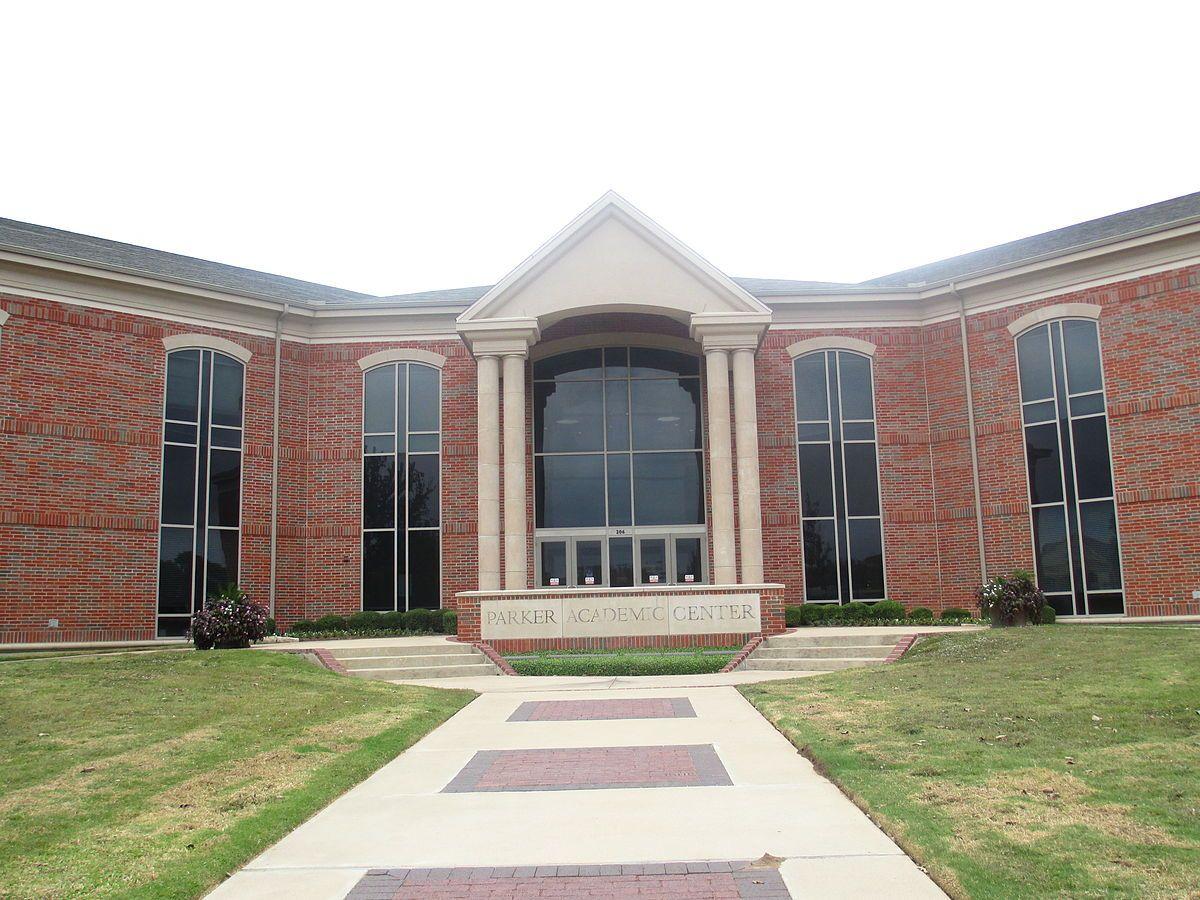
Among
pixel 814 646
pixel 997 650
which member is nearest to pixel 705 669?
pixel 814 646

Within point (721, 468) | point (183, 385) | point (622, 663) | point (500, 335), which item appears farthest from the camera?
point (183, 385)

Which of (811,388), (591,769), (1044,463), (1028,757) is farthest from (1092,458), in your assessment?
(591,769)

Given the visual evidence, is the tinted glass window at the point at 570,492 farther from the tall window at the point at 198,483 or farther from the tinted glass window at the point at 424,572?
the tall window at the point at 198,483

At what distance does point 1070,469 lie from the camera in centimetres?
2412

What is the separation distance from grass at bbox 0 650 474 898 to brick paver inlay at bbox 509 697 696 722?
1114mm

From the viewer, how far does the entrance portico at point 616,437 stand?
68.8ft

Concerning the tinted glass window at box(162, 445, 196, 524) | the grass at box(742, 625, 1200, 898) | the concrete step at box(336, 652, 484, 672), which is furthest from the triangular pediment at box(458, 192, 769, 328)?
the grass at box(742, 625, 1200, 898)

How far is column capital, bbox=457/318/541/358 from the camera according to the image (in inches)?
933

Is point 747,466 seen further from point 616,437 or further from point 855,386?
point 855,386

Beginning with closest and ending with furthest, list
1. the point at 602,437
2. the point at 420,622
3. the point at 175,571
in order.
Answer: the point at 175,571 → the point at 420,622 → the point at 602,437

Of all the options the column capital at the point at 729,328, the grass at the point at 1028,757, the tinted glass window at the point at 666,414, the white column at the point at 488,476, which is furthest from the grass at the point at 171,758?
the tinted glass window at the point at 666,414

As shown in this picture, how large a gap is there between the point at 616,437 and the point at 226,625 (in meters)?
11.5

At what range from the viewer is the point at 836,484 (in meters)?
26.8

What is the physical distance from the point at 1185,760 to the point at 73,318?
22.9 metres
